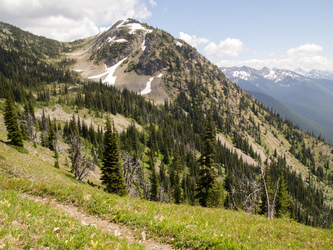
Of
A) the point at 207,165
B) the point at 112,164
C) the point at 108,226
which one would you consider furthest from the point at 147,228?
the point at 112,164

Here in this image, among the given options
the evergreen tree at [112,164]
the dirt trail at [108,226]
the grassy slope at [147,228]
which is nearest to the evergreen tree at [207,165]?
the evergreen tree at [112,164]

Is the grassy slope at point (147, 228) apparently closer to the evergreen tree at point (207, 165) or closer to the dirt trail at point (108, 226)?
the dirt trail at point (108, 226)

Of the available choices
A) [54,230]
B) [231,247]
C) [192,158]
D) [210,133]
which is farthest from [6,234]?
[192,158]

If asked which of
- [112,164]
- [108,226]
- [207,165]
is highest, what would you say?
[108,226]

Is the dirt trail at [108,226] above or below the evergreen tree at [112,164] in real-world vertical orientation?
above

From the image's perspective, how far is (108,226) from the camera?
7750 millimetres

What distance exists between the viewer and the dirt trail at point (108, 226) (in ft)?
22.8

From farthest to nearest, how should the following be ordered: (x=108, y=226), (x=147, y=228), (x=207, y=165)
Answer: (x=207, y=165), (x=108, y=226), (x=147, y=228)

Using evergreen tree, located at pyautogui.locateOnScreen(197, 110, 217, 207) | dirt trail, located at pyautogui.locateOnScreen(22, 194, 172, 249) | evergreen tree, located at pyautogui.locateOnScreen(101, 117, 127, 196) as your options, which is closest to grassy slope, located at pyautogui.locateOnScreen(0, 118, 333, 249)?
dirt trail, located at pyautogui.locateOnScreen(22, 194, 172, 249)

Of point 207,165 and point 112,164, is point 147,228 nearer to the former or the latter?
point 207,165

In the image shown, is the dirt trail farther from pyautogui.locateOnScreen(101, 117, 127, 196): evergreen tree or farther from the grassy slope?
pyautogui.locateOnScreen(101, 117, 127, 196): evergreen tree

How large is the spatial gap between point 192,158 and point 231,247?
362ft

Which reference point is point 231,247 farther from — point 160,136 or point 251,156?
point 251,156

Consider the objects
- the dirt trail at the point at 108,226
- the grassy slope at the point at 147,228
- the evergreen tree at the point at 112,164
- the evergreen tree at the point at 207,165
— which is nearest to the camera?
the grassy slope at the point at 147,228
